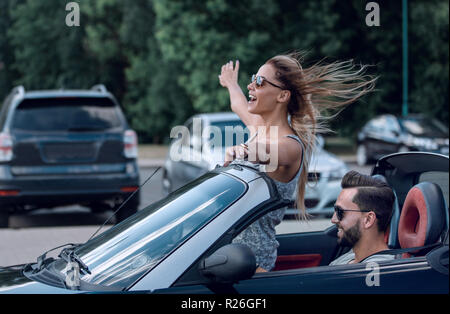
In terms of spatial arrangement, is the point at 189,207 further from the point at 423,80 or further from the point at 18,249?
the point at 423,80

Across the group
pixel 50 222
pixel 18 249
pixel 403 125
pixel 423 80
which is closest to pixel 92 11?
pixel 423 80

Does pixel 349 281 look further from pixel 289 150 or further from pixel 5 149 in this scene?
pixel 5 149

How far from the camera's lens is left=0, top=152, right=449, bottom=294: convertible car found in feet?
7.80

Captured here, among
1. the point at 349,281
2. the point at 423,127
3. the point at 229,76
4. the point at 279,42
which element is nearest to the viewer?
the point at 349,281

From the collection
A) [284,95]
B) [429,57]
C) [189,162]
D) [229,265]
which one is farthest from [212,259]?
[429,57]

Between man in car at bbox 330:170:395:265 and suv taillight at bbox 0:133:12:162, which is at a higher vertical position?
man in car at bbox 330:170:395:265

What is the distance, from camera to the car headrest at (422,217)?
113 inches

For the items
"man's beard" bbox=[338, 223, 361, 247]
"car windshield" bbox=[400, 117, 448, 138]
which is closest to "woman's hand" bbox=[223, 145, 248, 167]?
"man's beard" bbox=[338, 223, 361, 247]

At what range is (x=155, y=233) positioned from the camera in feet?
8.61

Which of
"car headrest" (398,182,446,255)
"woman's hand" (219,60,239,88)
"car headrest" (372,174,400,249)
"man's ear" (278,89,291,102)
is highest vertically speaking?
"woman's hand" (219,60,239,88)

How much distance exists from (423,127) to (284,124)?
1687cm

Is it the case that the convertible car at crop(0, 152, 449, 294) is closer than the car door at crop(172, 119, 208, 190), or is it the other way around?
the convertible car at crop(0, 152, 449, 294)

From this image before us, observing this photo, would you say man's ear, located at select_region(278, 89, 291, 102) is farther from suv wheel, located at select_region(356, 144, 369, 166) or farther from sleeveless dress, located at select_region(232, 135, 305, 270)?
suv wheel, located at select_region(356, 144, 369, 166)

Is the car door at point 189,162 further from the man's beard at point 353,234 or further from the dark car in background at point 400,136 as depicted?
the dark car in background at point 400,136
